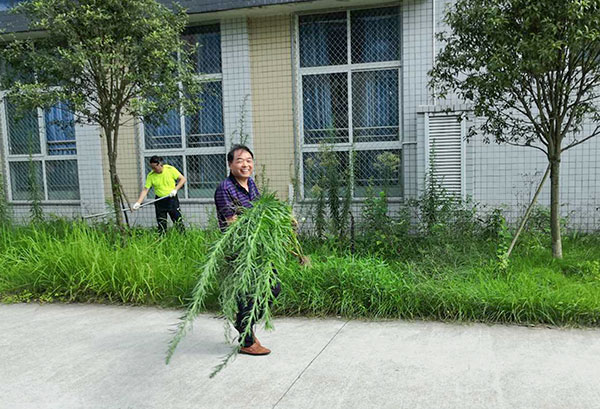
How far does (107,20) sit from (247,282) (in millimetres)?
4593

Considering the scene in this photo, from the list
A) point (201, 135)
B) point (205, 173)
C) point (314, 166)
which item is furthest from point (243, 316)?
point (201, 135)

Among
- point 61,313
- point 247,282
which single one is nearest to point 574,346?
point 247,282

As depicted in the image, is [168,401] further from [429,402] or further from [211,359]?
[429,402]

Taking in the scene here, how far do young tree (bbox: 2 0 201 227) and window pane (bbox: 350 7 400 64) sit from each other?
3120 mm

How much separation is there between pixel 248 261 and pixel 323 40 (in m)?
6.41

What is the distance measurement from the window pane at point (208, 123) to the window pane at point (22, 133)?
3479 millimetres

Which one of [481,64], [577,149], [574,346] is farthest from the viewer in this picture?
[577,149]

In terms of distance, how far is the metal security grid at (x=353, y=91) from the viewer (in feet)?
28.1

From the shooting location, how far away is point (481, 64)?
544 centimetres

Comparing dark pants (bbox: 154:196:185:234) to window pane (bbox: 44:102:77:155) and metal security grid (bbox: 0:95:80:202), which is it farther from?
window pane (bbox: 44:102:77:155)

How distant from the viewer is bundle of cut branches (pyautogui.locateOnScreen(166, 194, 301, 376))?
331cm

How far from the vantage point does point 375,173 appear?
8.73 meters

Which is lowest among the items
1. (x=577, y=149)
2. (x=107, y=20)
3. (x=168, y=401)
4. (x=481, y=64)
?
(x=168, y=401)

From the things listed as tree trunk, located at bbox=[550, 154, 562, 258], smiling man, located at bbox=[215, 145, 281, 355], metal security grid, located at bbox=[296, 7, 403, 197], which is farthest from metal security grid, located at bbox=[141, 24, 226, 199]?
tree trunk, located at bbox=[550, 154, 562, 258]
